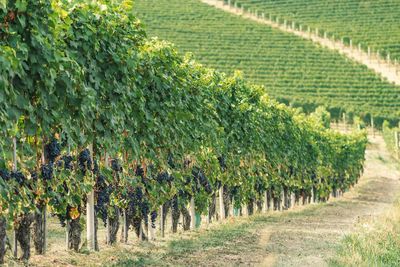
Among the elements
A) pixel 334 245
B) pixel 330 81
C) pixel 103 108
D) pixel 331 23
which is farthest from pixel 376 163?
pixel 103 108

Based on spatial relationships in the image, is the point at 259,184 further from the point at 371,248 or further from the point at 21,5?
the point at 21,5

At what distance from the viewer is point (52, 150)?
15.9 feet

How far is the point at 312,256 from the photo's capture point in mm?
6395

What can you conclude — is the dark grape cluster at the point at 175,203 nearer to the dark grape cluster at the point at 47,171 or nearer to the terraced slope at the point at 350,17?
the dark grape cluster at the point at 47,171

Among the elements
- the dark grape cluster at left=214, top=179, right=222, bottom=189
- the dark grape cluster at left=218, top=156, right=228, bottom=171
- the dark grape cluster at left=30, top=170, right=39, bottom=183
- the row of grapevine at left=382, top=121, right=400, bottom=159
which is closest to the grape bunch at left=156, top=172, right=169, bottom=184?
the dark grape cluster at left=30, top=170, right=39, bottom=183

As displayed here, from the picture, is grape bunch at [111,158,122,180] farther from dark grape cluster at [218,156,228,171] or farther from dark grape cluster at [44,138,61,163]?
dark grape cluster at [218,156,228,171]

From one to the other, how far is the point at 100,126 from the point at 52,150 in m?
0.72

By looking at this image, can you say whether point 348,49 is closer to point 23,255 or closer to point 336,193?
point 336,193

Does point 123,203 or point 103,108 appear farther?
point 123,203

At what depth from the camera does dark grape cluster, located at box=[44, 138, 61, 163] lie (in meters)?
4.84

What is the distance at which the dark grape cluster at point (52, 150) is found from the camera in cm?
484

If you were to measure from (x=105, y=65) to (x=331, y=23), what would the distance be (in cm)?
6151

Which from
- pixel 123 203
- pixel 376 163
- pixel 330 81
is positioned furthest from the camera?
pixel 330 81

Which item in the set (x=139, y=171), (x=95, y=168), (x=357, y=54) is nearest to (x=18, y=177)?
(x=95, y=168)
